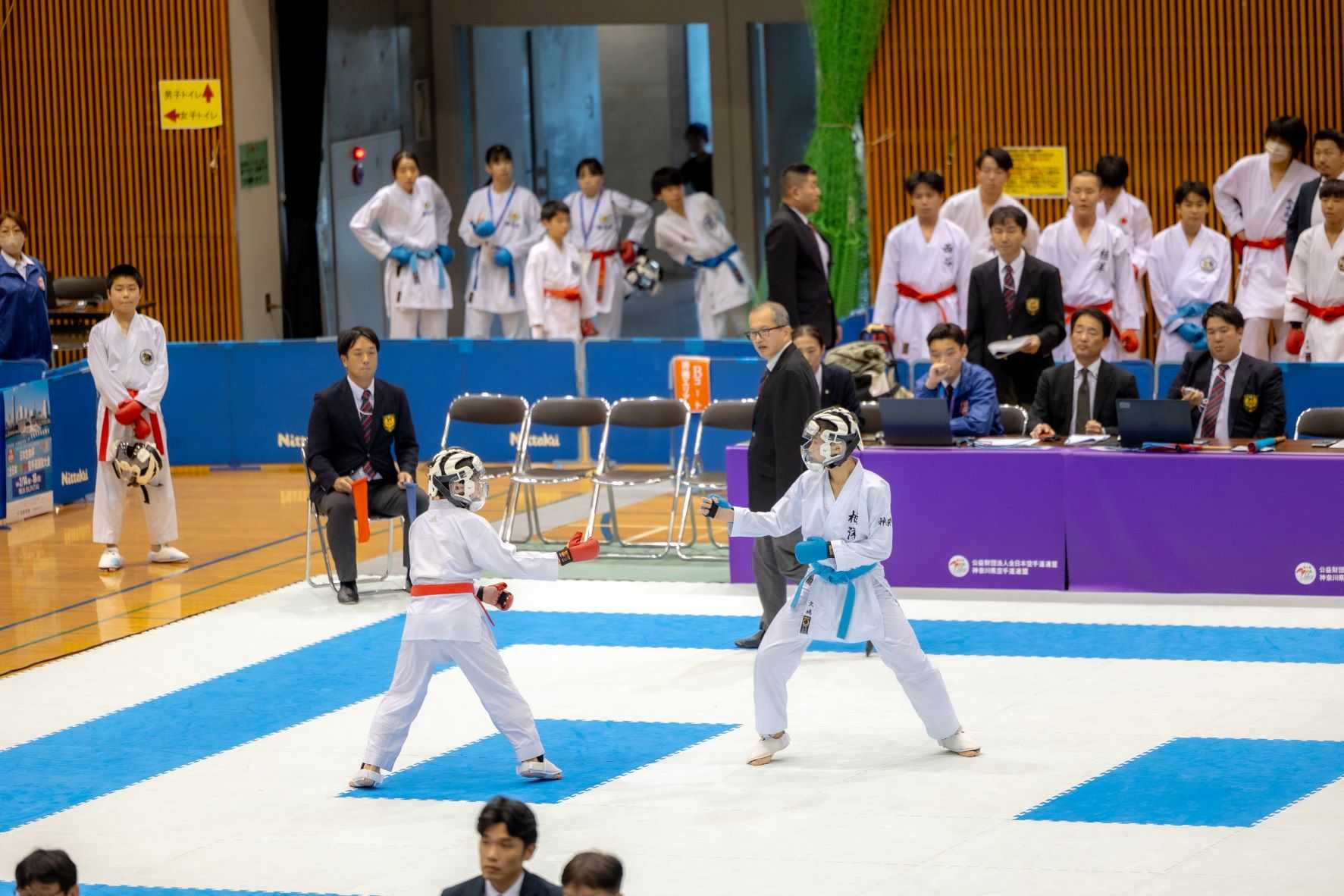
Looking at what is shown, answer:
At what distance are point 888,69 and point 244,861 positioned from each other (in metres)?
9.39

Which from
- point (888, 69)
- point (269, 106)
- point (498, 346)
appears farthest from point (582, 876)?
point (269, 106)

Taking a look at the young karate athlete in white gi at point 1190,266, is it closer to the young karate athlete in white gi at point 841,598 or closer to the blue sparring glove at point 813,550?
the young karate athlete in white gi at point 841,598

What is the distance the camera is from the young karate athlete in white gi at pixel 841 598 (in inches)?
289

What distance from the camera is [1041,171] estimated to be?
14.4 m

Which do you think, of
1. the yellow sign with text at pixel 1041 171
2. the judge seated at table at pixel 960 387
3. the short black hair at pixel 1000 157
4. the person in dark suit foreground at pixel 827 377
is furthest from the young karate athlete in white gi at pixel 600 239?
the person in dark suit foreground at pixel 827 377

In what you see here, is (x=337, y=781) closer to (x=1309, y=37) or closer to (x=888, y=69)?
(x=888, y=69)

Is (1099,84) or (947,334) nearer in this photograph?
(947,334)

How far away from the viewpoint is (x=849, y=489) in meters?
7.44

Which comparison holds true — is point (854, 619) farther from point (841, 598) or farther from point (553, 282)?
point (553, 282)

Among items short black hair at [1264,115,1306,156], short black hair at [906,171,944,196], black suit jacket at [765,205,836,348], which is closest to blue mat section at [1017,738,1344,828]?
black suit jacket at [765,205,836,348]

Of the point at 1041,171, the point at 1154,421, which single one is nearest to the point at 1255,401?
the point at 1154,421

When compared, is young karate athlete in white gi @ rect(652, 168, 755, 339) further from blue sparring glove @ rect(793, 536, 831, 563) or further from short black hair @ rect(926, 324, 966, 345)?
blue sparring glove @ rect(793, 536, 831, 563)

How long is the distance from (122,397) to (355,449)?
1.59 meters

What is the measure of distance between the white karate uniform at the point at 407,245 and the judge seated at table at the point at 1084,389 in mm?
6149
